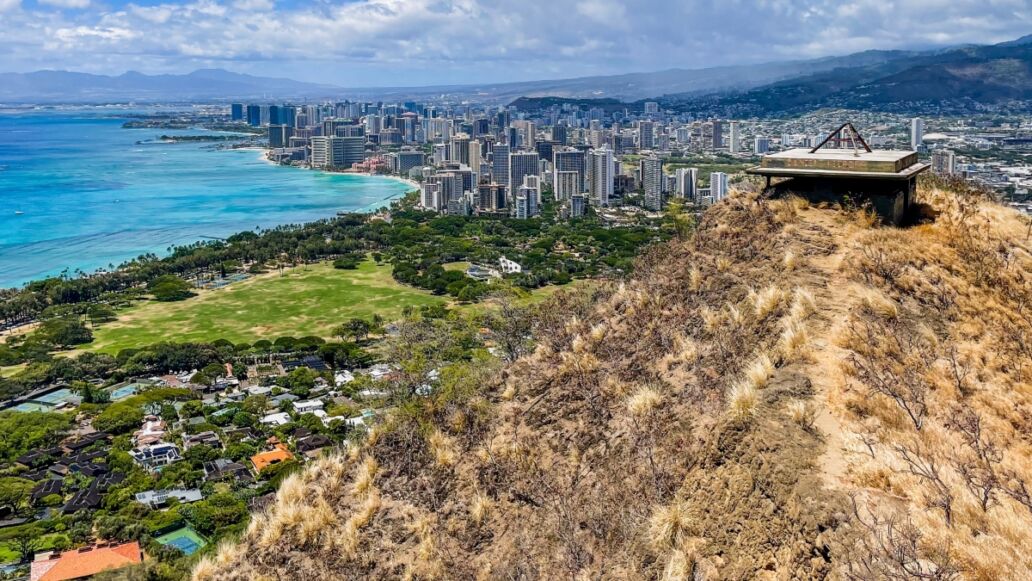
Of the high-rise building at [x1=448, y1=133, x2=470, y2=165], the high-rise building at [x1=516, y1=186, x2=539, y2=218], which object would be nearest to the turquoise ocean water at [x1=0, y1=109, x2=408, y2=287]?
the high-rise building at [x1=448, y1=133, x2=470, y2=165]

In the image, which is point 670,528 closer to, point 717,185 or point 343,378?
point 343,378

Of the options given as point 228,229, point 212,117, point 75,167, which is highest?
point 212,117

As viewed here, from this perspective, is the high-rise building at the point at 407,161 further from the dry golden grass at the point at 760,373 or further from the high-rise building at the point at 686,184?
the dry golden grass at the point at 760,373

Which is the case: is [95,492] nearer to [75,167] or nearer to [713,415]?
[713,415]

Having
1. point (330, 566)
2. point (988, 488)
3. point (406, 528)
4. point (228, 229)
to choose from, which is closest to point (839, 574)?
point (988, 488)

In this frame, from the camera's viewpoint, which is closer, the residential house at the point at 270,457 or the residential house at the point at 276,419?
the residential house at the point at 270,457

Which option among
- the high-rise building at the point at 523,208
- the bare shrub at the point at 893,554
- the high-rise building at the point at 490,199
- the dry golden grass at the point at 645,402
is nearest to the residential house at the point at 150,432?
the dry golden grass at the point at 645,402

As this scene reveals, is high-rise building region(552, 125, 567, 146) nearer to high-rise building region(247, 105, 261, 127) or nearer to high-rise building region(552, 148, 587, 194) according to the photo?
high-rise building region(552, 148, 587, 194)
